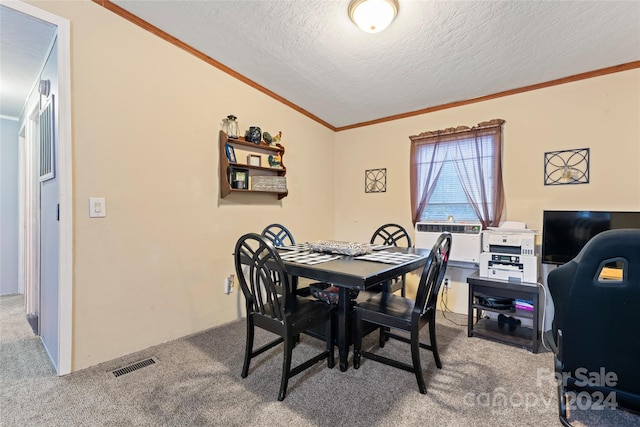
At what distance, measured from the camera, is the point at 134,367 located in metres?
2.04

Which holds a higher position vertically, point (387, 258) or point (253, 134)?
point (253, 134)

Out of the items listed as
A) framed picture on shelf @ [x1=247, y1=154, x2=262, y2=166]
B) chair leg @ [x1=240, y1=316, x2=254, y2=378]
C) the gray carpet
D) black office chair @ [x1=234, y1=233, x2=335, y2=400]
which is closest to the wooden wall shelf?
framed picture on shelf @ [x1=247, y1=154, x2=262, y2=166]

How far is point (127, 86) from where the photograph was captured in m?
2.22

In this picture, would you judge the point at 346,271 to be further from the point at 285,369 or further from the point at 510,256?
the point at 510,256

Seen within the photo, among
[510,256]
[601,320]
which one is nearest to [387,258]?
[601,320]

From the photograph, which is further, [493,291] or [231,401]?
[493,291]

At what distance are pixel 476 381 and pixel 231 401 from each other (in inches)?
58.9

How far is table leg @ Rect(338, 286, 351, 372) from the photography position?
6.48ft

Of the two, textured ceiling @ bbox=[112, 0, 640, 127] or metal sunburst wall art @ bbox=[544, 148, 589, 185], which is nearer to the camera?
textured ceiling @ bbox=[112, 0, 640, 127]

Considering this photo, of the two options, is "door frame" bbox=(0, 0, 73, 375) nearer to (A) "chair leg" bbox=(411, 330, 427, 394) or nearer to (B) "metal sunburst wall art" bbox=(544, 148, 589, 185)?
(A) "chair leg" bbox=(411, 330, 427, 394)

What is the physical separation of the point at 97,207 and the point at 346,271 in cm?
180

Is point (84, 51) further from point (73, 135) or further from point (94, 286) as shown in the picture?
point (94, 286)

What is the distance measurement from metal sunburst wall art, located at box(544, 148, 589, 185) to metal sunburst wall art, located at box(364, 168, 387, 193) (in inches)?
64.1

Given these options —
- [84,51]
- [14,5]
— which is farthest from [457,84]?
[14,5]
